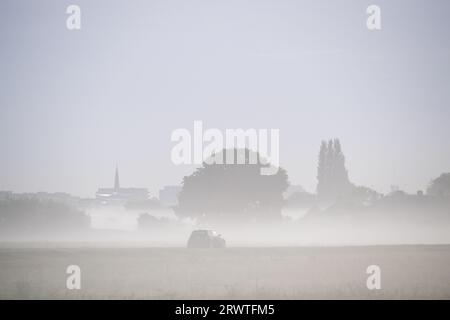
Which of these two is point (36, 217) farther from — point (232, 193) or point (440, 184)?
point (440, 184)

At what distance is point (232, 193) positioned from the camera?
107 meters

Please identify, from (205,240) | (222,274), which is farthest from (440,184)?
(222,274)

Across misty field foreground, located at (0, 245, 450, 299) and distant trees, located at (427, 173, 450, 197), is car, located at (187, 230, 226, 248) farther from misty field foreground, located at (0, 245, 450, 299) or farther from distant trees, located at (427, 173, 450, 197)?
distant trees, located at (427, 173, 450, 197)

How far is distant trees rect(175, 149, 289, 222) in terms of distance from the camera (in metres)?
105

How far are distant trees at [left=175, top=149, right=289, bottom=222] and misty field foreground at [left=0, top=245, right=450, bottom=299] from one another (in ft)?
184

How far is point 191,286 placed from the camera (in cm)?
3438

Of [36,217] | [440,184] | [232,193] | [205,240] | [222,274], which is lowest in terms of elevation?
[222,274]

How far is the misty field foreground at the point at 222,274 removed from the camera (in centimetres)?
3262

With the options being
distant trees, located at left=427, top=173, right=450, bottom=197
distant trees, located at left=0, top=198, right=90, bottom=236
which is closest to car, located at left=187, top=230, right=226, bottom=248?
distant trees, located at left=0, top=198, right=90, bottom=236

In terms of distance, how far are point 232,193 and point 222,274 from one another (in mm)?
69052

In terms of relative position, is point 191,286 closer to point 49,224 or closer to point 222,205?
point 222,205

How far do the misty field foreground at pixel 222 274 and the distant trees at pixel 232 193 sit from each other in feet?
184
